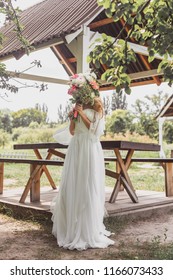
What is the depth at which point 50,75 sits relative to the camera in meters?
10.0

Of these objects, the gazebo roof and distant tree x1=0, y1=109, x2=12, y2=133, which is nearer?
the gazebo roof

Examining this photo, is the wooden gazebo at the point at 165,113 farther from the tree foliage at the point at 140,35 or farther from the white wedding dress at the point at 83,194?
the tree foliage at the point at 140,35

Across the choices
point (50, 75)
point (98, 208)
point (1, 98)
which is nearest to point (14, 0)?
point (1, 98)

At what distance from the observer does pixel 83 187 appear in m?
4.28

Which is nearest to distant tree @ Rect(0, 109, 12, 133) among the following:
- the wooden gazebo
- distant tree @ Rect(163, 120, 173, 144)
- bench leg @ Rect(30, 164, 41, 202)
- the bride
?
distant tree @ Rect(163, 120, 173, 144)

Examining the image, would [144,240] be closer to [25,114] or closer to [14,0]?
[14,0]

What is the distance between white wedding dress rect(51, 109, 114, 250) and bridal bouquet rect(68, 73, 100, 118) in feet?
0.57

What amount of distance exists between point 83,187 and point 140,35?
191cm

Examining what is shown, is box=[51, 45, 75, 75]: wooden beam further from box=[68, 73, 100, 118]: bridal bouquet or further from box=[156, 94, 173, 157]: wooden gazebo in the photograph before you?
box=[156, 94, 173, 157]: wooden gazebo

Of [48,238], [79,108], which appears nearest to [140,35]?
[79,108]

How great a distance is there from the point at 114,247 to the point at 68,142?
154cm

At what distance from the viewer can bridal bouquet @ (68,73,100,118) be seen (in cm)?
427

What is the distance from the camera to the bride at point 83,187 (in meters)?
4.21

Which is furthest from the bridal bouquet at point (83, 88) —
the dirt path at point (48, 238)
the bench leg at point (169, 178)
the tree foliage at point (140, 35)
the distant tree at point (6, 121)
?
the distant tree at point (6, 121)
